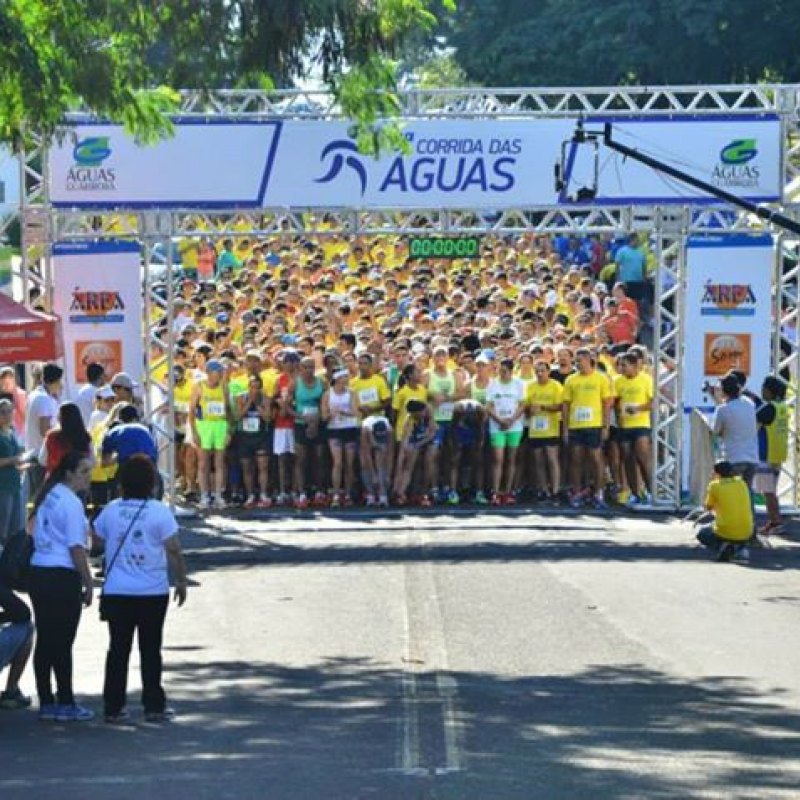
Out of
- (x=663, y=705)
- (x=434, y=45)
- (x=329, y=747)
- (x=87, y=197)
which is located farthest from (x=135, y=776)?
(x=434, y=45)

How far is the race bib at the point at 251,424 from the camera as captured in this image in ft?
78.5

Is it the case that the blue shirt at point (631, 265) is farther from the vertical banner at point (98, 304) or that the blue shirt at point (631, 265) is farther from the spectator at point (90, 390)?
the spectator at point (90, 390)

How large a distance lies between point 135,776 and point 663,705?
350 cm

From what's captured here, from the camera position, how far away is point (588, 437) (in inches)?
938

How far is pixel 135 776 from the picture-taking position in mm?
10055

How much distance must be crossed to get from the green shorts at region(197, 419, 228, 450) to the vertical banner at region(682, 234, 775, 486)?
546 cm

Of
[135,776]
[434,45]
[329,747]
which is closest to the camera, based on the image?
[135,776]

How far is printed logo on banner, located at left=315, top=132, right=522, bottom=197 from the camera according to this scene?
22.7 m

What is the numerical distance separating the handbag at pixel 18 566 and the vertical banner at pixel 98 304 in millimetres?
11324

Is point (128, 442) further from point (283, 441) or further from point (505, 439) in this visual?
point (505, 439)

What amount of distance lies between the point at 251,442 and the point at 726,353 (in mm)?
5713

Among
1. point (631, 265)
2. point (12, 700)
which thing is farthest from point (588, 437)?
point (12, 700)

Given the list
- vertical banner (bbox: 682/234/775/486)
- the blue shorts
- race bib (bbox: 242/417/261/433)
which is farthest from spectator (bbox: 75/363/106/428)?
the blue shorts

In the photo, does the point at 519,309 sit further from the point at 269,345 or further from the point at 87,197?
the point at 87,197
